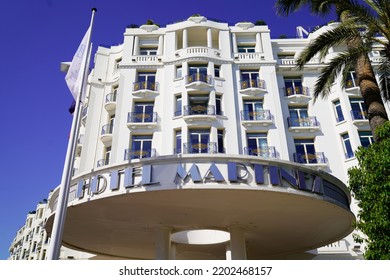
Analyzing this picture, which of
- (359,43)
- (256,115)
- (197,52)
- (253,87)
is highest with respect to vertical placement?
(197,52)

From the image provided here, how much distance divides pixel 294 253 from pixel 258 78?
14.7 m

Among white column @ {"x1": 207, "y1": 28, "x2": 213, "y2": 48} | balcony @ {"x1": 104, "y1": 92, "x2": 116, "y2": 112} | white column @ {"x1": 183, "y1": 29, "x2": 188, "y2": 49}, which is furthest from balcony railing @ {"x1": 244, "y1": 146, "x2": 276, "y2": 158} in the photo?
balcony @ {"x1": 104, "y1": 92, "x2": 116, "y2": 112}

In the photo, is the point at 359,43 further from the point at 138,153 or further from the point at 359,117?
the point at 138,153

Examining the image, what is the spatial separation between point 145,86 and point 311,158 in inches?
549

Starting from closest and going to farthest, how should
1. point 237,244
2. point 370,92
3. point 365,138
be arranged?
point 370,92 < point 237,244 < point 365,138

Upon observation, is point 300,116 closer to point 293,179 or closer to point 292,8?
point 292,8

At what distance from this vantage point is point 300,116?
28.4 m

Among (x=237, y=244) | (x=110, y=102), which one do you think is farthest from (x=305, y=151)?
(x=110, y=102)

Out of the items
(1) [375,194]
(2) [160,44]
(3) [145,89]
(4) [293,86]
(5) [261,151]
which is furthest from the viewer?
(2) [160,44]

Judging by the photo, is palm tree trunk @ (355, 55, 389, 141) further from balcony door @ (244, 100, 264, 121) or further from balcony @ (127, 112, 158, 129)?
Result: balcony @ (127, 112, 158, 129)

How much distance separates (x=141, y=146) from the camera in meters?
26.0

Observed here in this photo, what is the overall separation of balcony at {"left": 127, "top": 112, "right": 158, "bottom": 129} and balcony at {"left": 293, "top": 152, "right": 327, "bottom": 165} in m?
10.9

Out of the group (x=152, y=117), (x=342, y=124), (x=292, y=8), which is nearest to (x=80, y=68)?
(x=292, y=8)

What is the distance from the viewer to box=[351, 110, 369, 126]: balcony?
26.6m
